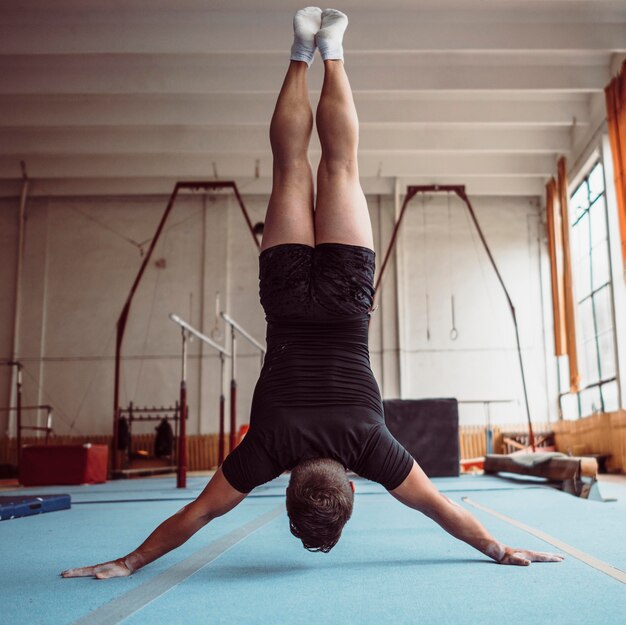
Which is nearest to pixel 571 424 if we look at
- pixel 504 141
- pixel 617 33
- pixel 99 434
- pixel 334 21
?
pixel 504 141

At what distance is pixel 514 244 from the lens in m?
13.4

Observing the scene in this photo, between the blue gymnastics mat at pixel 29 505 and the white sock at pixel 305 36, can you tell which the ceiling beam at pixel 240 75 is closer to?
the blue gymnastics mat at pixel 29 505

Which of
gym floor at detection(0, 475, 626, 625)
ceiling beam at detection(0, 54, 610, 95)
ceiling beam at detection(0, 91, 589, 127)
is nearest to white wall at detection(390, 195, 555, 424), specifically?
ceiling beam at detection(0, 91, 589, 127)

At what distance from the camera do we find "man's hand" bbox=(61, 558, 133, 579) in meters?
2.28

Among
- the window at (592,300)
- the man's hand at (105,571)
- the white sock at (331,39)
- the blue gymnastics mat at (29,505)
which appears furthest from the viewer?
the window at (592,300)

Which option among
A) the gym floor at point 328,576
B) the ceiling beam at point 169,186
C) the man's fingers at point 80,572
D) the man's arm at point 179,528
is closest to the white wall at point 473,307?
the ceiling beam at point 169,186

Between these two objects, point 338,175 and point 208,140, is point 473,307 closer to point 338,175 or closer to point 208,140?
point 208,140

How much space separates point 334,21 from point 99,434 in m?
11.1

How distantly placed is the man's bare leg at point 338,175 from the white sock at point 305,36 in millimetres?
122

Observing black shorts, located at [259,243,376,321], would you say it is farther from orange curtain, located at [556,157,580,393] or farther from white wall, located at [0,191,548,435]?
white wall, located at [0,191,548,435]

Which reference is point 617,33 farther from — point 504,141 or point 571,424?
point 571,424

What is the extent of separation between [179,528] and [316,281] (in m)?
1.00

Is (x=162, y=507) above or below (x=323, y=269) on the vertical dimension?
below

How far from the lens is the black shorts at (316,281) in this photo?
254cm
